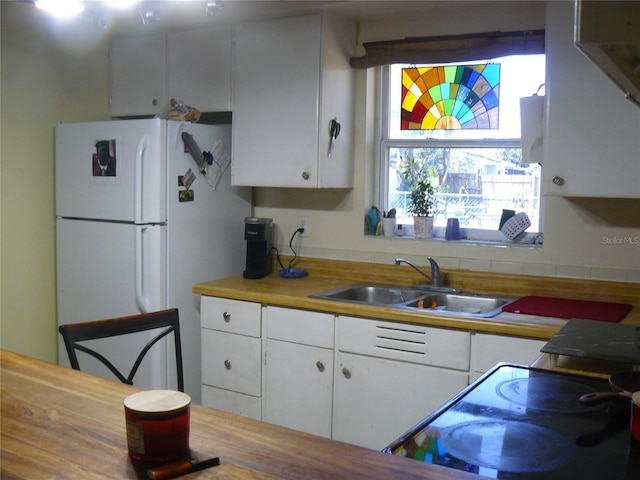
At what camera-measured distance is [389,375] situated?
2807mm

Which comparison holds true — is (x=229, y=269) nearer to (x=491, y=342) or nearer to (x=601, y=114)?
(x=491, y=342)

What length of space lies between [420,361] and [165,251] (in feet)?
4.51

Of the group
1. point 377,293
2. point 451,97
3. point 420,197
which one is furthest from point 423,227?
point 451,97

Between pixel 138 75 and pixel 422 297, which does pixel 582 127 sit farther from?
pixel 138 75

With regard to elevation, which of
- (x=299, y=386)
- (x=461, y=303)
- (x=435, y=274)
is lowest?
(x=299, y=386)

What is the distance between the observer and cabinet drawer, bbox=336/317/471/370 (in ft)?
8.70

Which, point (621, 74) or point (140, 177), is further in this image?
point (140, 177)

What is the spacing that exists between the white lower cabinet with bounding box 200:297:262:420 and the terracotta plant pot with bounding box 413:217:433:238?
35.7 inches

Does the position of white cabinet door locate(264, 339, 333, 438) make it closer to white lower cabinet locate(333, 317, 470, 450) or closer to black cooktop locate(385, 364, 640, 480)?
white lower cabinet locate(333, 317, 470, 450)

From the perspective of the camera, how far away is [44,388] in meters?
1.56

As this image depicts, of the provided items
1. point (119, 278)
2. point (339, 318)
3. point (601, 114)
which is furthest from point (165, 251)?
point (601, 114)

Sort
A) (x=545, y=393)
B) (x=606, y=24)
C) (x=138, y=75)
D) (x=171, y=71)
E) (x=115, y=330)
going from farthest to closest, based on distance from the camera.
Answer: (x=138, y=75) < (x=171, y=71) < (x=115, y=330) < (x=545, y=393) < (x=606, y=24)

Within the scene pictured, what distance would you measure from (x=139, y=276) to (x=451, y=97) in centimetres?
178

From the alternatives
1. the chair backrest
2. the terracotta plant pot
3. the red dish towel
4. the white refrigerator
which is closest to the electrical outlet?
the white refrigerator
